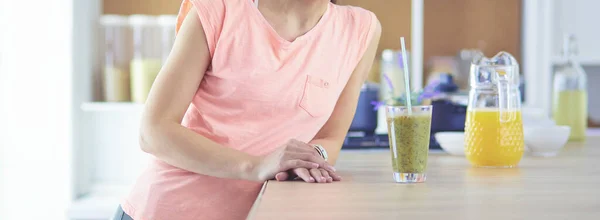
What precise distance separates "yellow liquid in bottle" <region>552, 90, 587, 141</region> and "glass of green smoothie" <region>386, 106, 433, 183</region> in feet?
3.60

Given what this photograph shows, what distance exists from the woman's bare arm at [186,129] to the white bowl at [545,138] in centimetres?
58

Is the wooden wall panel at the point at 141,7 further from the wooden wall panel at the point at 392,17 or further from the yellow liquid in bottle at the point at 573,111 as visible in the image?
the yellow liquid in bottle at the point at 573,111

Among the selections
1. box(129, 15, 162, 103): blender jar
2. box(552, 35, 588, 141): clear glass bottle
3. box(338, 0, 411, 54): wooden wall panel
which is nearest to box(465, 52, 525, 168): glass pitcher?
box(552, 35, 588, 141): clear glass bottle

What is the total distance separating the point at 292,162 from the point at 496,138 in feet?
1.36

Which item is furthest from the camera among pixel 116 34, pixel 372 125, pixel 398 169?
pixel 116 34

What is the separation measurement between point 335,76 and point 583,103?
0.95m

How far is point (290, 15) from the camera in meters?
1.52

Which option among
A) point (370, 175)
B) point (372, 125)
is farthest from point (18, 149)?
point (370, 175)

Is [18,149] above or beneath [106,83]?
beneath

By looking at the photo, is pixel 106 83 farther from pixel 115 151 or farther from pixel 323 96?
pixel 323 96

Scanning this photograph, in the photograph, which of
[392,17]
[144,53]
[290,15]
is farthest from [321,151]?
[392,17]

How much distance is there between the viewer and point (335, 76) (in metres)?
1.54

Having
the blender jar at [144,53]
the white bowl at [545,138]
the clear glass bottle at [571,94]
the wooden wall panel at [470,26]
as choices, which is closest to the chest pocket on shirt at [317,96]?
the white bowl at [545,138]

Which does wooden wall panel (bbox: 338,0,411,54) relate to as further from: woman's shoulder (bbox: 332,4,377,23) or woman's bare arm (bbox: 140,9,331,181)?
woman's bare arm (bbox: 140,9,331,181)
